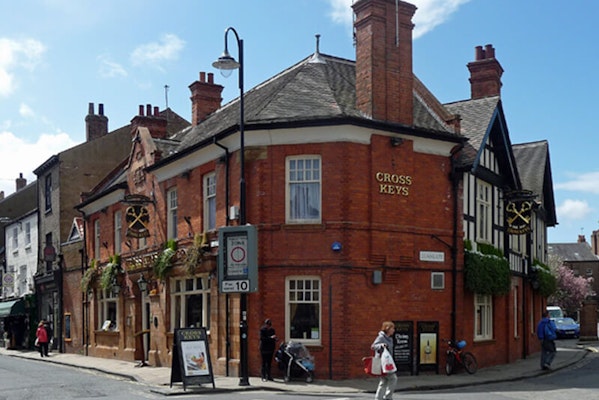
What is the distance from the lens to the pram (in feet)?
62.3

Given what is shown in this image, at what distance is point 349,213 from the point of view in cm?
2000

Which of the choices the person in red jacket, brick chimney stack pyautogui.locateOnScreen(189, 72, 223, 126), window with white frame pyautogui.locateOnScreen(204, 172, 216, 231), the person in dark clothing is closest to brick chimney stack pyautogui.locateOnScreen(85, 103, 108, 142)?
the person in red jacket

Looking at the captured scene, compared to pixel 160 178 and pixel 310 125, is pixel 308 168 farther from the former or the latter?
Result: pixel 160 178

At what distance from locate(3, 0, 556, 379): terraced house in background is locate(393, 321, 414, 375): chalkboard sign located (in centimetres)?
5

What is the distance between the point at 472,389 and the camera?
18.1m

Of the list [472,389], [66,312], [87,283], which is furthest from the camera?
[66,312]

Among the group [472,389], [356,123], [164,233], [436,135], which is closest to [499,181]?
[436,135]

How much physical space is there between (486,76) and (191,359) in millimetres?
17725

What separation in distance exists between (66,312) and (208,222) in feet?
54.1

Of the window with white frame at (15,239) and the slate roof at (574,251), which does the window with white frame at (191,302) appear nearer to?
the window with white frame at (15,239)

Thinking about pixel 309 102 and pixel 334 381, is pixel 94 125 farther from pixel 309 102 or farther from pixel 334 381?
pixel 334 381

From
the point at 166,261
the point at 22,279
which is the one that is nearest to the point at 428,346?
the point at 166,261

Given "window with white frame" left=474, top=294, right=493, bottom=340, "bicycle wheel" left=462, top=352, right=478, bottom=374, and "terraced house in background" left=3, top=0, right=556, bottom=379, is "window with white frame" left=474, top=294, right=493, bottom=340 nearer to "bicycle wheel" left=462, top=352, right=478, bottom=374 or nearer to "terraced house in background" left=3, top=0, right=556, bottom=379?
"terraced house in background" left=3, top=0, right=556, bottom=379

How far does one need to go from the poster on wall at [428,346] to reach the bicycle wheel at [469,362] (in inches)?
30.4
